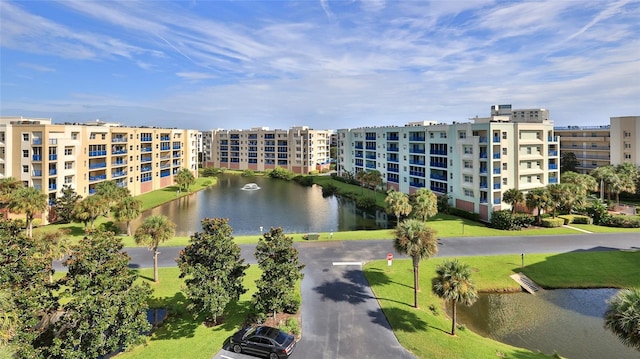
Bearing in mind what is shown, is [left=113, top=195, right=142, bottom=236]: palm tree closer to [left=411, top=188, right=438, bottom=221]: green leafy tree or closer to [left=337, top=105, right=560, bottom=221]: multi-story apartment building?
[left=411, top=188, right=438, bottom=221]: green leafy tree

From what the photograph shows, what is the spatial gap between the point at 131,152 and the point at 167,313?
211 feet

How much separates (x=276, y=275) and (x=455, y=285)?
11991 millimetres

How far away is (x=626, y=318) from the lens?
17125 mm

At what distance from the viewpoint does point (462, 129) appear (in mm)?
61875

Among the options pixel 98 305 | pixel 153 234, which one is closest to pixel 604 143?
pixel 153 234

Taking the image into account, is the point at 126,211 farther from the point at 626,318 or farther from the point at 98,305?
the point at 626,318

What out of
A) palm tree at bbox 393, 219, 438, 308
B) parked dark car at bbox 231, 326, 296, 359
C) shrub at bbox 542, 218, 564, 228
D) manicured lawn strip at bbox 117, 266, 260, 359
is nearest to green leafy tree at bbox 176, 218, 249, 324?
manicured lawn strip at bbox 117, 266, 260, 359

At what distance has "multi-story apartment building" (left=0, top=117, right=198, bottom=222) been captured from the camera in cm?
5531

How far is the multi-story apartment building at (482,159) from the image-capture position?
5694 centimetres

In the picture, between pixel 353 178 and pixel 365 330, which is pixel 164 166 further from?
pixel 365 330

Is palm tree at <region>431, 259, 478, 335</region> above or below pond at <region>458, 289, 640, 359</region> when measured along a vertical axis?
above

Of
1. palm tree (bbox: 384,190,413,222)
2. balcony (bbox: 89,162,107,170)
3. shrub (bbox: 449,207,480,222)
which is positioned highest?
balcony (bbox: 89,162,107,170)

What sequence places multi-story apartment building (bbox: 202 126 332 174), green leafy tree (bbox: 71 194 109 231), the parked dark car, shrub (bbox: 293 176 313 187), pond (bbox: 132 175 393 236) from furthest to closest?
multi-story apartment building (bbox: 202 126 332 174) → shrub (bbox: 293 176 313 187) → pond (bbox: 132 175 393 236) → green leafy tree (bbox: 71 194 109 231) → the parked dark car

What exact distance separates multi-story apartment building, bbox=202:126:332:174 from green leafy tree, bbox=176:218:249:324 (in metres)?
109
